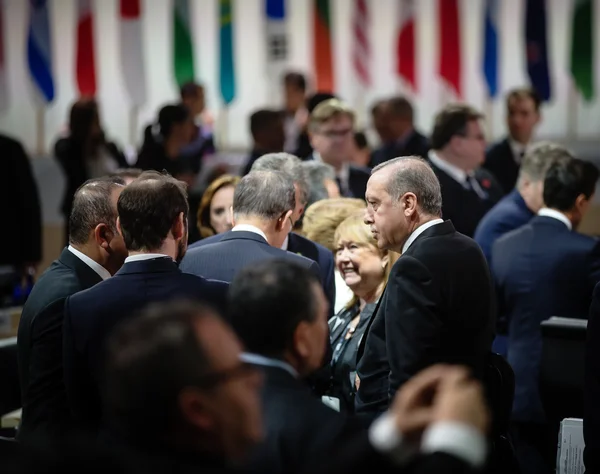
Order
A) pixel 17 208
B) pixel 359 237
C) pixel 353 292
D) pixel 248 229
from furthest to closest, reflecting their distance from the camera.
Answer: pixel 17 208 → pixel 353 292 → pixel 359 237 → pixel 248 229

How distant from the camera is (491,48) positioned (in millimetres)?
9586

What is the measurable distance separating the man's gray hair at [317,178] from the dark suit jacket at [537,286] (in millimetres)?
1047

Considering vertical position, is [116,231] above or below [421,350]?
above

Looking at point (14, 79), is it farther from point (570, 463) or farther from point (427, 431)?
point (427, 431)

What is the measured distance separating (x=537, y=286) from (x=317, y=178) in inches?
51.6

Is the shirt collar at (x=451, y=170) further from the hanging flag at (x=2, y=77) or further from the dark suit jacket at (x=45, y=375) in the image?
the hanging flag at (x=2, y=77)

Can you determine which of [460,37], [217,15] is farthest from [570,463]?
[217,15]

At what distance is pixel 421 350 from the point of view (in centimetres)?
314

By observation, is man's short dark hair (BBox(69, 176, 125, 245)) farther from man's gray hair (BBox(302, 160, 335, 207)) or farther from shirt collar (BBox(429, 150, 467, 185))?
shirt collar (BBox(429, 150, 467, 185))

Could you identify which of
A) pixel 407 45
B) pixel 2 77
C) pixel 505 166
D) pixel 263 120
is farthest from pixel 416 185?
pixel 2 77

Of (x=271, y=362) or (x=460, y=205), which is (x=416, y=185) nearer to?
(x=271, y=362)

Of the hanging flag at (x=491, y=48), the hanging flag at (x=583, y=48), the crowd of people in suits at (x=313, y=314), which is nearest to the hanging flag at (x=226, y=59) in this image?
the hanging flag at (x=491, y=48)

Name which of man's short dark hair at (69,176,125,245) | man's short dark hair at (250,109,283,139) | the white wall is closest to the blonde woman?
man's short dark hair at (69,176,125,245)

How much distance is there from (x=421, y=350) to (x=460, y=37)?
23.0 feet
